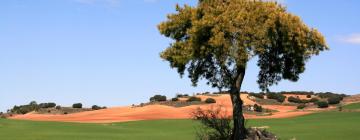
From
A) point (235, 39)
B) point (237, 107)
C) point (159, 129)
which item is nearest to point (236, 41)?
point (235, 39)

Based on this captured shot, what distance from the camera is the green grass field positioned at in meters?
49.3

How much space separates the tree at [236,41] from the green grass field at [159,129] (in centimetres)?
1375

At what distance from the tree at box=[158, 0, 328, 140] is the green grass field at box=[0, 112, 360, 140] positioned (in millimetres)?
13748

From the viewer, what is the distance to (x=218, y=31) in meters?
29.7

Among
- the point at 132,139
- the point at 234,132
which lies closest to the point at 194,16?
the point at 234,132

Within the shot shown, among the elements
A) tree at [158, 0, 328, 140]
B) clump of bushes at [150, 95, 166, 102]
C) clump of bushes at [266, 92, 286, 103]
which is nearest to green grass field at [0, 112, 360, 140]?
tree at [158, 0, 328, 140]

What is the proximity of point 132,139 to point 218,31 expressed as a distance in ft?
67.8

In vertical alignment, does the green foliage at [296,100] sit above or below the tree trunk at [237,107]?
above

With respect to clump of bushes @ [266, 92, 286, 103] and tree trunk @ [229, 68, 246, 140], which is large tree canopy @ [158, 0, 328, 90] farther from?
clump of bushes @ [266, 92, 286, 103]

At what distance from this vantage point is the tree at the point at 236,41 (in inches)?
1173

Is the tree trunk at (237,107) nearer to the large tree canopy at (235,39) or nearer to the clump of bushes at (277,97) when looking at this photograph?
the large tree canopy at (235,39)

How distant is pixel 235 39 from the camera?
29984 millimetres

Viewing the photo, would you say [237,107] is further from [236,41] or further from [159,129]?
[159,129]

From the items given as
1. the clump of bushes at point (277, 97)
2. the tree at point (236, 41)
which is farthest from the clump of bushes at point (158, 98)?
the tree at point (236, 41)
